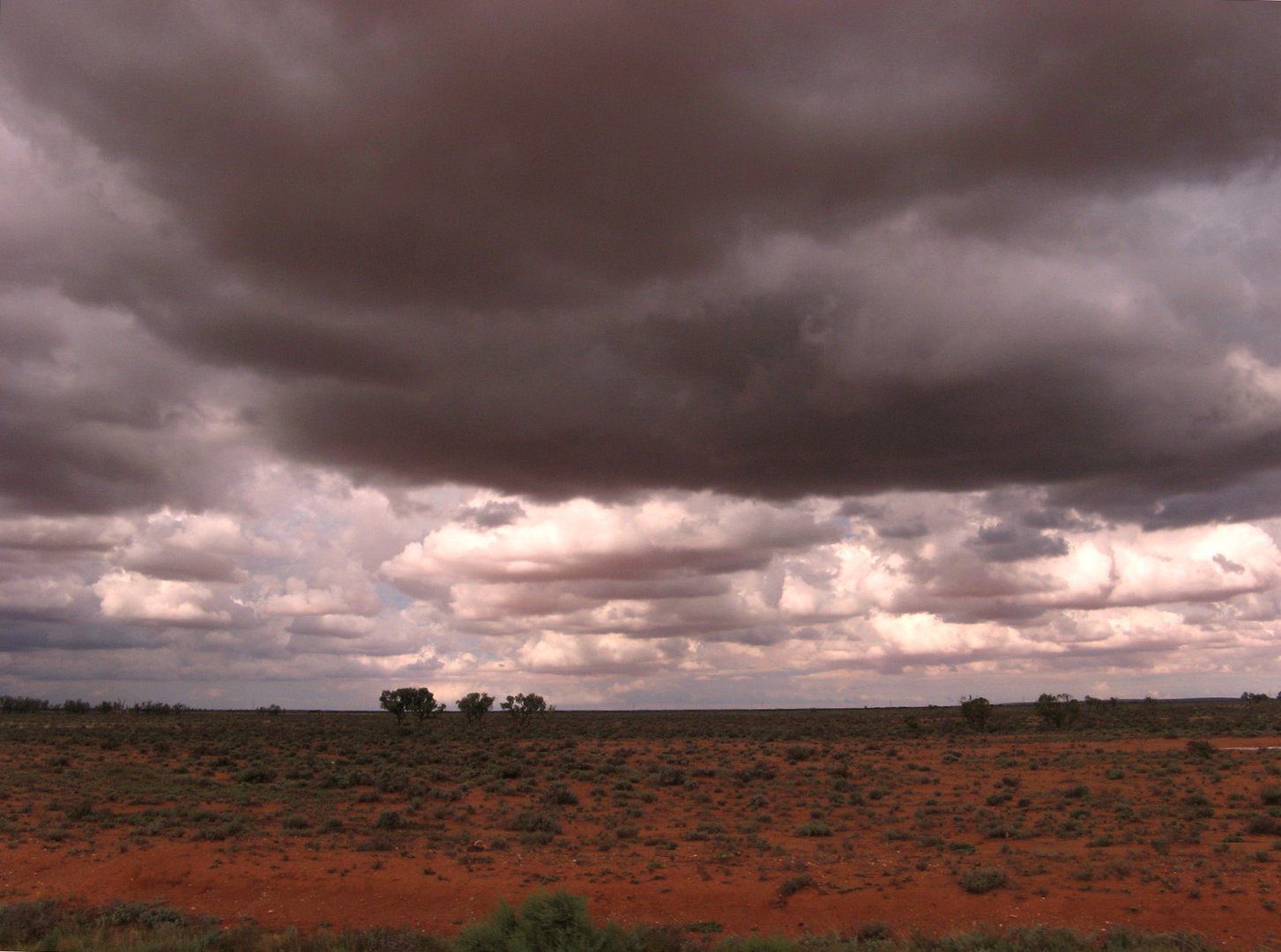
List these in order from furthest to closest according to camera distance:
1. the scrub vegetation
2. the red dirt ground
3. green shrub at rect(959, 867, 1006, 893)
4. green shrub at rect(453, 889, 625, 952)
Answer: green shrub at rect(959, 867, 1006, 893), the red dirt ground, the scrub vegetation, green shrub at rect(453, 889, 625, 952)

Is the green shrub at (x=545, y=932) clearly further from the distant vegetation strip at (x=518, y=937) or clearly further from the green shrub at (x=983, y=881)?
the green shrub at (x=983, y=881)

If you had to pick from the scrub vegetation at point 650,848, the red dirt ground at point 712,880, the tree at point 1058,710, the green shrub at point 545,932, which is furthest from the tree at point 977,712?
the green shrub at point 545,932

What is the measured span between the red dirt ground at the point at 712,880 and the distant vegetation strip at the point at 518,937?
3.87 feet

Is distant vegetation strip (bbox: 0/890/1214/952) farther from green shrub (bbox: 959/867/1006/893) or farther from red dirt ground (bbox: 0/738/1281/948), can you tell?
green shrub (bbox: 959/867/1006/893)

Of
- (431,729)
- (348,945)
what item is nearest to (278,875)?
(348,945)

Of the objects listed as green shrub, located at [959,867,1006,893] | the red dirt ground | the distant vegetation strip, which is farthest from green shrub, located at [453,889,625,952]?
green shrub, located at [959,867,1006,893]

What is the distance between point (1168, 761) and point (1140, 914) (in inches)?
1179

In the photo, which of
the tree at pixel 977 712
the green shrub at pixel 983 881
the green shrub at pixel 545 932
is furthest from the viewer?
the tree at pixel 977 712

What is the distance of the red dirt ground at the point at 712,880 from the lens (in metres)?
18.6

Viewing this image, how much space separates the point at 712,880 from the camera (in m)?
21.9

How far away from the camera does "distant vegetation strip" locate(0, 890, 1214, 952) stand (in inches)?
572

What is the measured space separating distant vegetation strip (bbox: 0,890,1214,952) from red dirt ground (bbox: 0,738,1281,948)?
1179mm

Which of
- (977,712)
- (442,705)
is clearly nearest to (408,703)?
(442,705)

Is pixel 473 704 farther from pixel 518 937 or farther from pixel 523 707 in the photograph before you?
pixel 518 937
